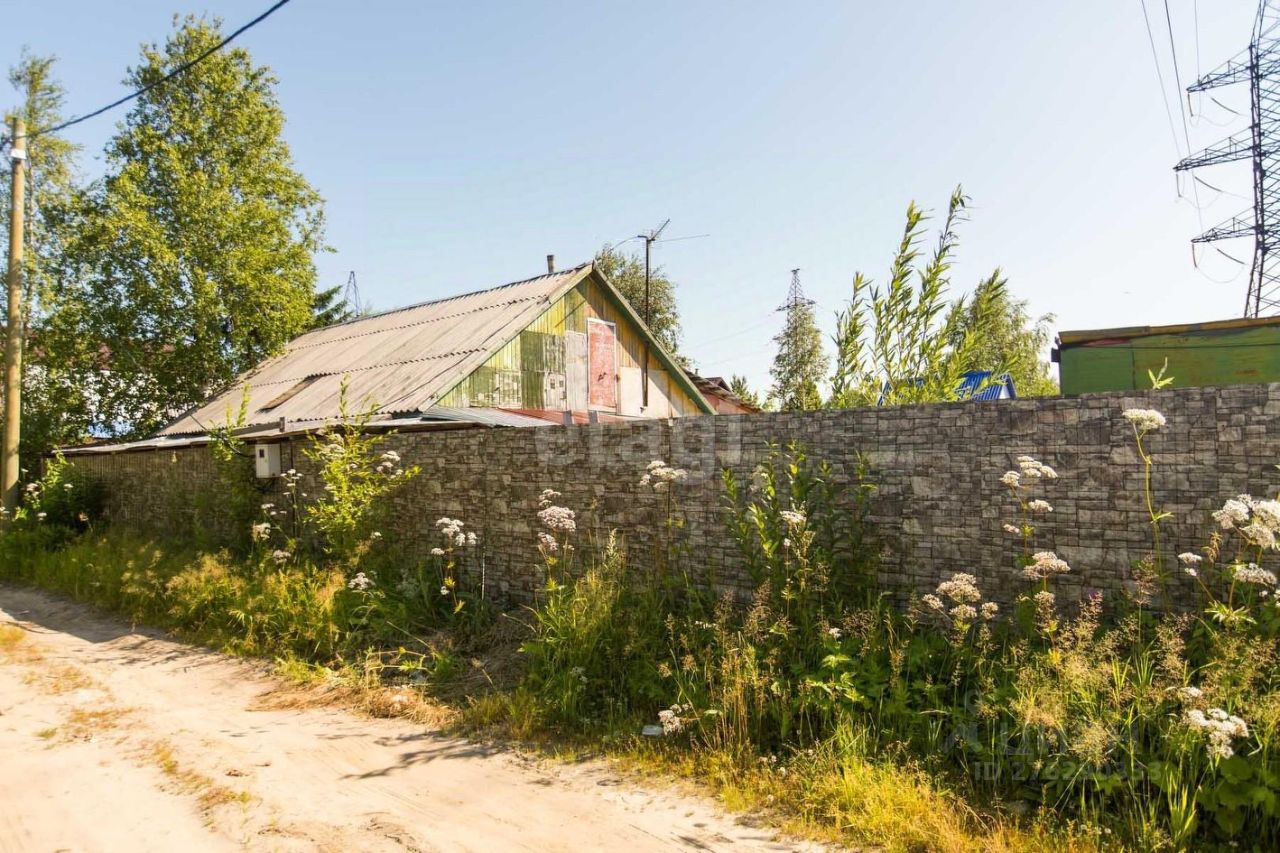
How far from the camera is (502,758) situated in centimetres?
451

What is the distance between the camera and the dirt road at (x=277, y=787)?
361 cm

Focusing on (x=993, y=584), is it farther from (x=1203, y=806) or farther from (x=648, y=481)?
(x=648, y=481)

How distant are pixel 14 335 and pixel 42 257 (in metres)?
5.78

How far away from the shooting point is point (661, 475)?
5.63 meters

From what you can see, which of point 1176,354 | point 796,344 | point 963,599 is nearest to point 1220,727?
point 963,599

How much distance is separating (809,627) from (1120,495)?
6.44 feet

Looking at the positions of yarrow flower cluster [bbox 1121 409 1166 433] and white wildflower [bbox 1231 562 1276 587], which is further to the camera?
yarrow flower cluster [bbox 1121 409 1166 433]

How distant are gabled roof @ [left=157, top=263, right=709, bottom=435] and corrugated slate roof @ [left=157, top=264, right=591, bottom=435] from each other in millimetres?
28

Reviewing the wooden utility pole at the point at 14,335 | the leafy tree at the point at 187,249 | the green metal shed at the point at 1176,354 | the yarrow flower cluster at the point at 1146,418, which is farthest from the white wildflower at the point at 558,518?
the leafy tree at the point at 187,249

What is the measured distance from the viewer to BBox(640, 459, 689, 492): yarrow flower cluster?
220 inches

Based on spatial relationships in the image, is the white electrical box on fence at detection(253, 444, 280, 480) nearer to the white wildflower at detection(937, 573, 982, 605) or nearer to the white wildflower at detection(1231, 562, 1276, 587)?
the white wildflower at detection(937, 573, 982, 605)

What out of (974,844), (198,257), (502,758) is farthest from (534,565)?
(198,257)

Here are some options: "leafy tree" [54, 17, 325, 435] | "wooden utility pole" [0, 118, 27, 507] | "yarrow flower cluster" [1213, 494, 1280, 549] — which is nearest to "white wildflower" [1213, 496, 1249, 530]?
"yarrow flower cluster" [1213, 494, 1280, 549]

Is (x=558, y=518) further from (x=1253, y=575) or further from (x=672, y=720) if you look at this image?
(x=1253, y=575)
